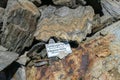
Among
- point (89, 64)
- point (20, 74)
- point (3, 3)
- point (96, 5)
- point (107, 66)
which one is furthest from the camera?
point (96, 5)

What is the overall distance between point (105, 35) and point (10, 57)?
176 cm

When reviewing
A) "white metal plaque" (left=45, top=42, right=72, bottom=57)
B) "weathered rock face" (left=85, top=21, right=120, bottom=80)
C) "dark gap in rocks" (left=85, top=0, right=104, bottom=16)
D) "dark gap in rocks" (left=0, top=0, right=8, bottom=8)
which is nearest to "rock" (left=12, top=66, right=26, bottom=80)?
"white metal plaque" (left=45, top=42, right=72, bottom=57)

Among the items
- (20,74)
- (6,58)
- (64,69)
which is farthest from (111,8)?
(6,58)

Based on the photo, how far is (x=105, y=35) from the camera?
5.48 m

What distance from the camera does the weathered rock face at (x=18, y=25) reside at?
5.11 m

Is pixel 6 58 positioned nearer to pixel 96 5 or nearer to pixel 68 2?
pixel 68 2

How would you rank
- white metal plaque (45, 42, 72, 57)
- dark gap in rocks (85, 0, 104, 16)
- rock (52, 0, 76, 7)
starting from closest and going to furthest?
white metal plaque (45, 42, 72, 57) < rock (52, 0, 76, 7) < dark gap in rocks (85, 0, 104, 16)

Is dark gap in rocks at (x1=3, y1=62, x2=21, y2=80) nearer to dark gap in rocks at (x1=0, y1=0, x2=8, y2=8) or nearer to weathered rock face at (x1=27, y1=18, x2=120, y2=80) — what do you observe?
weathered rock face at (x1=27, y1=18, x2=120, y2=80)

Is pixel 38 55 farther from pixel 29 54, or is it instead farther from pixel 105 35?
pixel 105 35

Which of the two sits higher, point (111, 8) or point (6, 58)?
point (111, 8)

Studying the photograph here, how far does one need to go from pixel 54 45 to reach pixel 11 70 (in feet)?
2.81

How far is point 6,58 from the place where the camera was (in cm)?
491

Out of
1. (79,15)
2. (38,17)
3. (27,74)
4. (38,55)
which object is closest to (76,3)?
(79,15)

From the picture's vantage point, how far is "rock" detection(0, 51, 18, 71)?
4817mm
